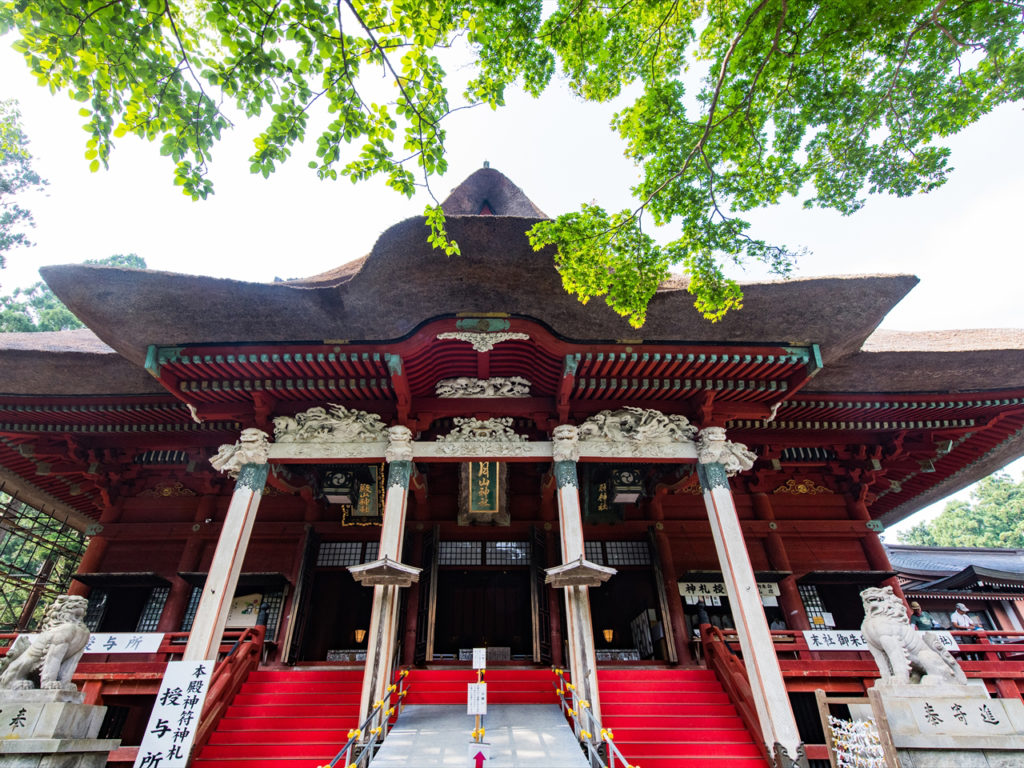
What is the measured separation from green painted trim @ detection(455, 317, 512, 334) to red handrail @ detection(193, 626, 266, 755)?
5.69 metres

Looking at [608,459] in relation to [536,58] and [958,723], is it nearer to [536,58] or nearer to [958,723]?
[958,723]

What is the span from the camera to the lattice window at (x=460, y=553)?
10.7m

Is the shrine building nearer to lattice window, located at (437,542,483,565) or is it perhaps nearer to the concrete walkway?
lattice window, located at (437,542,483,565)

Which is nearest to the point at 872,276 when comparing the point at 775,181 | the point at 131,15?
the point at 775,181

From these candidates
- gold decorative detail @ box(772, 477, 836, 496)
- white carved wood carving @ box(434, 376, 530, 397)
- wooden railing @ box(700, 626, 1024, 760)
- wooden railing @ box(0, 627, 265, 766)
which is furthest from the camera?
gold decorative detail @ box(772, 477, 836, 496)

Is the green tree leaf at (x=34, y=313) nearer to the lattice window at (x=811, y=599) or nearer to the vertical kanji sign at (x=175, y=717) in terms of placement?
the vertical kanji sign at (x=175, y=717)

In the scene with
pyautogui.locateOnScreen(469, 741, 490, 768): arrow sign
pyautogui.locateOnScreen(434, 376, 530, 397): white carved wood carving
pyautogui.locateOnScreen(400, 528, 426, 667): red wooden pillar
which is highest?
pyautogui.locateOnScreen(434, 376, 530, 397): white carved wood carving

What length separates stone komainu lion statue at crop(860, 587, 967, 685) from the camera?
498cm

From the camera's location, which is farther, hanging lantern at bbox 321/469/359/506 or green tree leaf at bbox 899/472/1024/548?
green tree leaf at bbox 899/472/1024/548

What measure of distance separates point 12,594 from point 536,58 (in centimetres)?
3042

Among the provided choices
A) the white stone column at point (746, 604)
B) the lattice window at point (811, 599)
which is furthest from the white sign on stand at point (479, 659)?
the lattice window at point (811, 599)

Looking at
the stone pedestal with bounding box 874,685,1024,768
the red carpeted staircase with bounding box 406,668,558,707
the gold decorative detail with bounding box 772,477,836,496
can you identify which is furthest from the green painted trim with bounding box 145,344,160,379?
the gold decorative detail with bounding box 772,477,836,496

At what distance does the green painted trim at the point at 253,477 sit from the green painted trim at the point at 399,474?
204cm

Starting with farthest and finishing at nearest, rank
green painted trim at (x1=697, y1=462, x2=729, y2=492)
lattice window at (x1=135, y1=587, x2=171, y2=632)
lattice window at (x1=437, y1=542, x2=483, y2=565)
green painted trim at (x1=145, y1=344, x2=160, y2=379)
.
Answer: lattice window at (x1=437, y1=542, x2=483, y2=565) → lattice window at (x1=135, y1=587, x2=171, y2=632) → green painted trim at (x1=697, y1=462, x2=729, y2=492) → green painted trim at (x1=145, y1=344, x2=160, y2=379)
